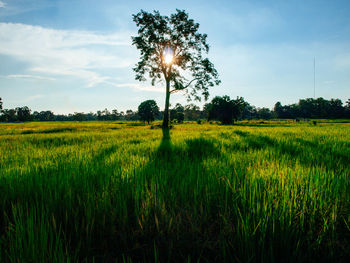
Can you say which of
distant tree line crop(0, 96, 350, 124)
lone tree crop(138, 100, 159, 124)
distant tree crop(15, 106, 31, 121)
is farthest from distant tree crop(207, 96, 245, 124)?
distant tree crop(15, 106, 31, 121)

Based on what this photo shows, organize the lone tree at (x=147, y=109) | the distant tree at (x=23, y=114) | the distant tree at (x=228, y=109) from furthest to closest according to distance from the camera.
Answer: the distant tree at (x=23, y=114) < the lone tree at (x=147, y=109) < the distant tree at (x=228, y=109)

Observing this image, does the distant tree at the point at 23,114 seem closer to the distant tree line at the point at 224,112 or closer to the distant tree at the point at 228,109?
the distant tree line at the point at 224,112

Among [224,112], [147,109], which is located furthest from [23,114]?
[224,112]

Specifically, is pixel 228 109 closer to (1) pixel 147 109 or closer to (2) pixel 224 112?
(2) pixel 224 112

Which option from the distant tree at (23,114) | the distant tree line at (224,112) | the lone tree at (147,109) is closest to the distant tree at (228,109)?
the distant tree line at (224,112)

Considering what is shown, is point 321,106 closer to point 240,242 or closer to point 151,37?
point 151,37

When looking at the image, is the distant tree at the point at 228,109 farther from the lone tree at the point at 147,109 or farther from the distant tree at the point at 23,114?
the distant tree at the point at 23,114

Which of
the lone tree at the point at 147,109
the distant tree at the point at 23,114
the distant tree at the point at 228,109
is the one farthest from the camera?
the distant tree at the point at 23,114

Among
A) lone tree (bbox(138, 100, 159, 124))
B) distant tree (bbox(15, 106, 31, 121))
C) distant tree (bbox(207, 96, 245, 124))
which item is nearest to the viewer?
distant tree (bbox(207, 96, 245, 124))

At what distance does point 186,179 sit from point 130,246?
0.87 meters

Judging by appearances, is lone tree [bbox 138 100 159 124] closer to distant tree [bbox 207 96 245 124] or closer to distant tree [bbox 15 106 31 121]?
distant tree [bbox 207 96 245 124]

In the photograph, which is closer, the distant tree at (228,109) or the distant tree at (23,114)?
the distant tree at (228,109)

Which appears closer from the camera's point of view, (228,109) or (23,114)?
(228,109)

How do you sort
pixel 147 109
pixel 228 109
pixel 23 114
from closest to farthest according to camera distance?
pixel 228 109 < pixel 147 109 < pixel 23 114
